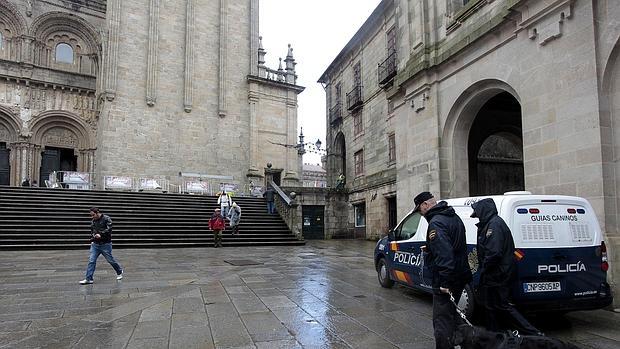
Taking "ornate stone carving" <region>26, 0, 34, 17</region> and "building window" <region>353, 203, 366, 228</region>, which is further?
"ornate stone carving" <region>26, 0, 34, 17</region>

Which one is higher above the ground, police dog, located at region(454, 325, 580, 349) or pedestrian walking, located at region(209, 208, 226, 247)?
pedestrian walking, located at region(209, 208, 226, 247)

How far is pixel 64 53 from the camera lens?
1288 inches

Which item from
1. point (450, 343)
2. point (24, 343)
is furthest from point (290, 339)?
point (24, 343)

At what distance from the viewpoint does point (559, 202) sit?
573cm

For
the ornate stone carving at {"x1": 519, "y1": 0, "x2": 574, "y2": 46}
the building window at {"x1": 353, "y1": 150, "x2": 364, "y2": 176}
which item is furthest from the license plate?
the building window at {"x1": 353, "y1": 150, "x2": 364, "y2": 176}

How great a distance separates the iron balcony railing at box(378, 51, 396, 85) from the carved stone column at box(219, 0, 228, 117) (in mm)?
13383

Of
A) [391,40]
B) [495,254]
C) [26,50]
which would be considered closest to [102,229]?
[495,254]

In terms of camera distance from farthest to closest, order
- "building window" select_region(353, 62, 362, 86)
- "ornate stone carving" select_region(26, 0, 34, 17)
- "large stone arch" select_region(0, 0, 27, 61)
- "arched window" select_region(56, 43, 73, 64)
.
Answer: "arched window" select_region(56, 43, 73, 64) < "ornate stone carving" select_region(26, 0, 34, 17) < "large stone arch" select_region(0, 0, 27, 61) < "building window" select_region(353, 62, 362, 86)

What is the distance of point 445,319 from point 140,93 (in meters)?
29.4

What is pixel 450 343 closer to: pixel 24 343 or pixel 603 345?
pixel 603 345

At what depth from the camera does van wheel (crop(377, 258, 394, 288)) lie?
27.5 ft

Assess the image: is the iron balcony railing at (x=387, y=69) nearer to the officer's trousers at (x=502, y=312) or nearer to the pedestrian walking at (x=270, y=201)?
the pedestrian walking at (x=270, y=201)

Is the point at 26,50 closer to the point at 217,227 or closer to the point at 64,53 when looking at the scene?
the point at 64,53

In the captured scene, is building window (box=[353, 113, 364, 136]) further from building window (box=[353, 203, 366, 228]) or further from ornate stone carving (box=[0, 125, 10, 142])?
ornate stone carving (box=[0, 125, 10, 142])
